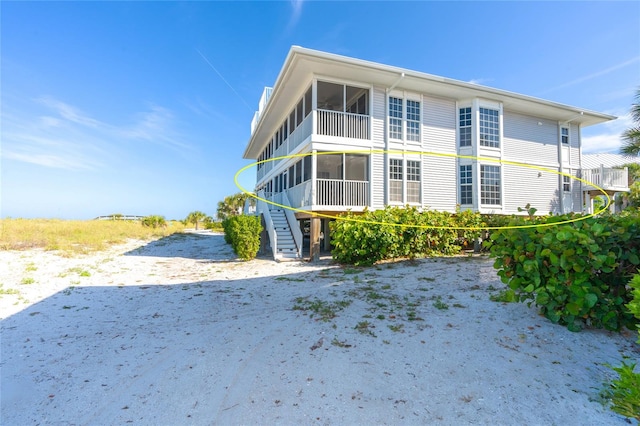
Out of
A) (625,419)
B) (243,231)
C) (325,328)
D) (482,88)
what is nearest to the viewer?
(625,419)

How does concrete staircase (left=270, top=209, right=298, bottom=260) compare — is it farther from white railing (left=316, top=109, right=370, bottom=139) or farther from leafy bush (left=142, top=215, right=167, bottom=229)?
leafy bush (left=142, top=215, right=167, bottom=229)

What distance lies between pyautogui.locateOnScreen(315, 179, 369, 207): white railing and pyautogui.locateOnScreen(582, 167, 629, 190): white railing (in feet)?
44.4

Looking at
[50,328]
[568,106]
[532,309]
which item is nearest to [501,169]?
[568,106]

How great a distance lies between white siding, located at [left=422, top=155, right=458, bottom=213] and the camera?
509 inches

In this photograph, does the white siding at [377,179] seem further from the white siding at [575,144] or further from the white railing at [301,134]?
the white siding at [575,144]

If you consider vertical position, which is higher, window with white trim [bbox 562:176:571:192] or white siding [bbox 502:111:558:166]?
white siding [bbox 502:111:558:166]

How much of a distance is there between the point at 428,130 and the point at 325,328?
11.3 meters

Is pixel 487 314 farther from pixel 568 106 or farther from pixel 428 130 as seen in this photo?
pixel 568 106

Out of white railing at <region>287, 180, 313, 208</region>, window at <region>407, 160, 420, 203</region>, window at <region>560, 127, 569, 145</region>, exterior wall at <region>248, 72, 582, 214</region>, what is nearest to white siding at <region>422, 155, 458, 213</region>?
exterior wall at <region>248, 72, 582, 214</region>

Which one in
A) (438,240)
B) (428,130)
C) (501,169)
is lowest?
(438,240)

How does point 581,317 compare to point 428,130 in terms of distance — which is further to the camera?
point 428,130

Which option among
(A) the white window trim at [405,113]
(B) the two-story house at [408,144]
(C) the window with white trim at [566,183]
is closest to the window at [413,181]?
(B) the two-story house at [408,144]

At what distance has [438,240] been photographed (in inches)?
420

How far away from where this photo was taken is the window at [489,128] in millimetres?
13758
